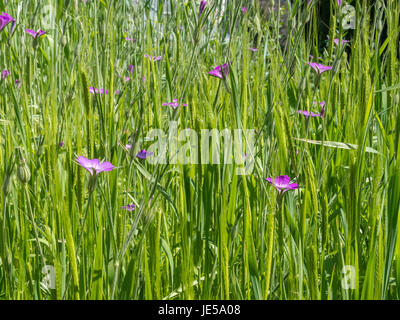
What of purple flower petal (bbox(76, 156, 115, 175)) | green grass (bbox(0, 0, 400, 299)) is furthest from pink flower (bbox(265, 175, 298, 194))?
purple flower petal (bbox(76, 156, 115, 175))

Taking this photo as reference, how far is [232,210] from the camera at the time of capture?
25.7 inches

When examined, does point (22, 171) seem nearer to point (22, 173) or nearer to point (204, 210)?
point (22, 173)

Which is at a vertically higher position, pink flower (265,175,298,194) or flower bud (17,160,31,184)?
flower bud (17,160,31,184)

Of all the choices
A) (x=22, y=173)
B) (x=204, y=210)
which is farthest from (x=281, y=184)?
(x=22, y=173)

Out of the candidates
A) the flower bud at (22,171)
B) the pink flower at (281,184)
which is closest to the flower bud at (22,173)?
the flower bud at (22,171)

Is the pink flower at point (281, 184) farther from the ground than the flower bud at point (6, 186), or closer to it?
closer to it

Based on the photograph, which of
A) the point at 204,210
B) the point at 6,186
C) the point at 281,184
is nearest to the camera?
the point at 6,186

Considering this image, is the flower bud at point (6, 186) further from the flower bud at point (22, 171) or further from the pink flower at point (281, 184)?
the pink flower at point (281, 184)

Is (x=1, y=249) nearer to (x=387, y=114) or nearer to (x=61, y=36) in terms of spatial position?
(x=61, y=36)

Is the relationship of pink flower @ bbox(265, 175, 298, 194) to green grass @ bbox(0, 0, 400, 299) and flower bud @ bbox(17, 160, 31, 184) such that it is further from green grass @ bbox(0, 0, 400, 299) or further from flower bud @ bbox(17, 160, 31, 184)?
flower bud @ bbox(17, 160, 31, 184)

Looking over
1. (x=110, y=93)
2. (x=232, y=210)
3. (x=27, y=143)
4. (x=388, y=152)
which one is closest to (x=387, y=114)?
(x=388, y=152)

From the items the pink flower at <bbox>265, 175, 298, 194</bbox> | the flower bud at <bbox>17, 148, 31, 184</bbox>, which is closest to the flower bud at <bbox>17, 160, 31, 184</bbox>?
the flower bud at <bbox>17, 148, 31, 184</bbox>

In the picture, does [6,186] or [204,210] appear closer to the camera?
[6,186]
